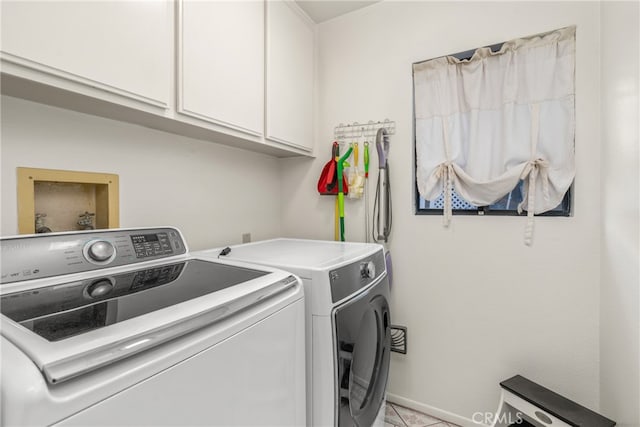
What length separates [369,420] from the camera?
141 cm

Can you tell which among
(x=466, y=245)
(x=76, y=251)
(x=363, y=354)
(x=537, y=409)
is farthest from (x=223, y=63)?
(x=537, y=409)

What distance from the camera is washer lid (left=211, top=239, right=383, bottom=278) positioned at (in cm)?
115

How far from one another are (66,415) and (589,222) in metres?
2.07

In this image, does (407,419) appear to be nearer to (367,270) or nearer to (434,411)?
(434,411)

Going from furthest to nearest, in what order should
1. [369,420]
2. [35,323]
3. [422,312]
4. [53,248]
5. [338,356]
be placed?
[422,312] < [369,420] < [338,356] < [53,248] < [35,323]

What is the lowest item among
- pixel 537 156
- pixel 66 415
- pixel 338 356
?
pixel 338 356

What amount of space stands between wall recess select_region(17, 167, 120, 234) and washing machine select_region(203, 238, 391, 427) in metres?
0.48

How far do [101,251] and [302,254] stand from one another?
0.79 metres

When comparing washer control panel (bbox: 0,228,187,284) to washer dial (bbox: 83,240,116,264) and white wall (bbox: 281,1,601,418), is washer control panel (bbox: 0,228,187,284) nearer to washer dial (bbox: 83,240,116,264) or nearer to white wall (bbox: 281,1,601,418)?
washer dial (bbox: 83,240,116,264)

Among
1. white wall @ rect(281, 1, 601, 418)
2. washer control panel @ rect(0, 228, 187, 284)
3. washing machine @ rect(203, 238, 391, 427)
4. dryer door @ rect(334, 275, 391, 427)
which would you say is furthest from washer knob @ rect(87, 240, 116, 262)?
white wall @ rect(281, 1, 601, 418)

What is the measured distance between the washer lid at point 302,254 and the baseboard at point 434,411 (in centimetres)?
114

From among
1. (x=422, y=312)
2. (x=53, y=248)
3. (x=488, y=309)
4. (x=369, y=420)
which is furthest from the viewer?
(x=422, y=312)

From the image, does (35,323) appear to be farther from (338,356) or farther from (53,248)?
(338,356)

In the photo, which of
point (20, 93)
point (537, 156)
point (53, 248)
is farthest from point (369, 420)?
point (20, 93)
